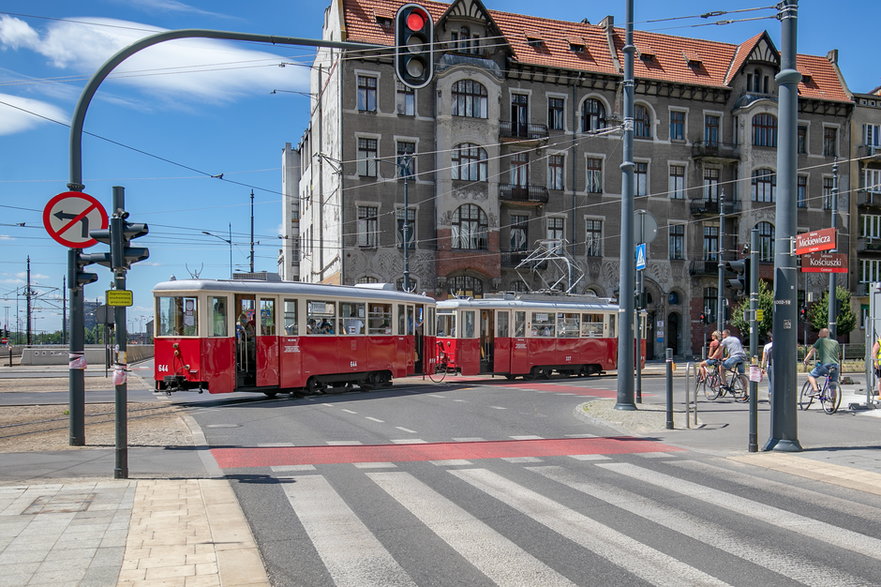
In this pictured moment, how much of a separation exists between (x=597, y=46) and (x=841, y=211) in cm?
1977

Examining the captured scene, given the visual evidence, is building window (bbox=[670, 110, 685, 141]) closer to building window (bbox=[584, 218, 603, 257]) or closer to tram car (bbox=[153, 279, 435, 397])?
building window (bbox=[584, 218, 603, 257])

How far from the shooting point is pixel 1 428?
13.7 metres

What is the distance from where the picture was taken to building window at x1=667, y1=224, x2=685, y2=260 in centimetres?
4762

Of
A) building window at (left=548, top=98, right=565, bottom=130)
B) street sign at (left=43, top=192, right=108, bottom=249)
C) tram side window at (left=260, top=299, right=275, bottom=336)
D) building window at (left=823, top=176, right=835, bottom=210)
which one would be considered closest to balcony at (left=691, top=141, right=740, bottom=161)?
building window at (left=823, top=176, right=835, bottom=210)

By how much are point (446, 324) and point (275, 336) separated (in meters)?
8.99

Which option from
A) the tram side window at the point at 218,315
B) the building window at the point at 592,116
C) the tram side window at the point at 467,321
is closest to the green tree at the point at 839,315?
the building window at the point at 592,116

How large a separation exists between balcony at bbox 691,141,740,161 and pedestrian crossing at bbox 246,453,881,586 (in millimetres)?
40455

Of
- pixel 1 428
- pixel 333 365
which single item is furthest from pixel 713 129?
pixel 1 428

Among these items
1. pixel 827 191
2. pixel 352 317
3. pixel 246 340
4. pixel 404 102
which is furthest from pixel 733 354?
pixel 827 191

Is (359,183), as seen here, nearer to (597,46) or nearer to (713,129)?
(597,46)

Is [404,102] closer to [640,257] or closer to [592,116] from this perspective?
[592,116]

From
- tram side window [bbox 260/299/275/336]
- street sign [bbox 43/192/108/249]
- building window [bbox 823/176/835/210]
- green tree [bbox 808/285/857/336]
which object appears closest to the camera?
street sign [bbox 43/192/108/249]

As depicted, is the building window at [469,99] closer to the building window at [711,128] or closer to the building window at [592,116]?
the building window at [592,116]

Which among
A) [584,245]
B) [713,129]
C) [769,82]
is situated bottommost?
[584,245]
